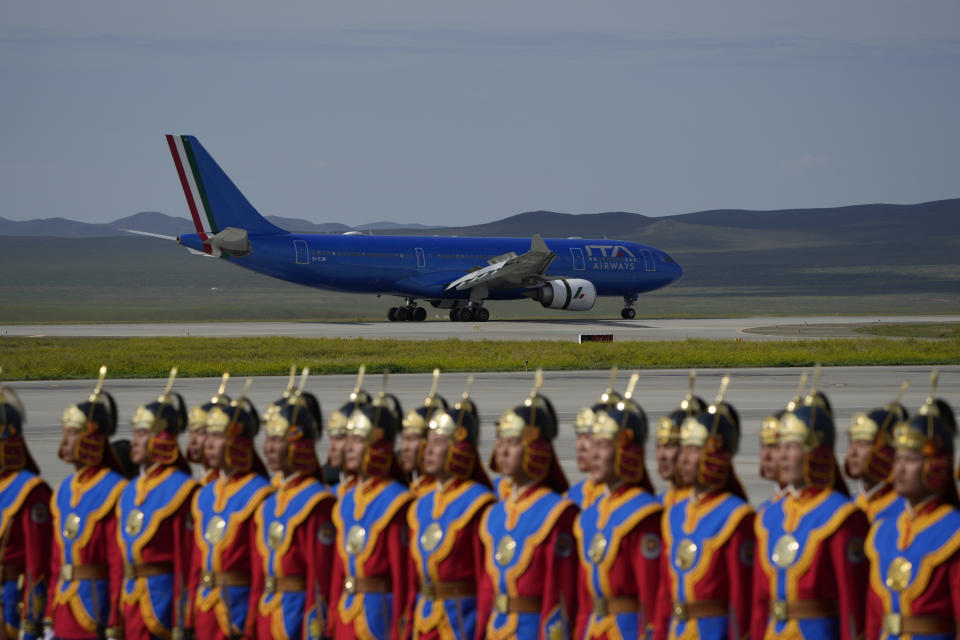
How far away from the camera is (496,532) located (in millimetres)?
8719

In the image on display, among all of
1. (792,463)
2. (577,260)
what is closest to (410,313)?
(577,260)

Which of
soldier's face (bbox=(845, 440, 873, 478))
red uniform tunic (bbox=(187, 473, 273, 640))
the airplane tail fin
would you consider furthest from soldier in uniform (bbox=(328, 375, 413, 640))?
the airplane tail fin

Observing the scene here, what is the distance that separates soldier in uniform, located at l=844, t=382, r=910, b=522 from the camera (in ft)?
28.0

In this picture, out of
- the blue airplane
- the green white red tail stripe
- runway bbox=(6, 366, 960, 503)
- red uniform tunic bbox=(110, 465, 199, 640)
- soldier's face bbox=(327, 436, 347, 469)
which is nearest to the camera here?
soldier's face bbox=(327, 436, 347, 469)

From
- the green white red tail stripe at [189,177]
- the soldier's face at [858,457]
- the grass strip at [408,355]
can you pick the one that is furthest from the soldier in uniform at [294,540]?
the green white red tail stripe at [189,177]

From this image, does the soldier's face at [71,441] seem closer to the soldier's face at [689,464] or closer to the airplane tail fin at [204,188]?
the soldier's face at [689,464]

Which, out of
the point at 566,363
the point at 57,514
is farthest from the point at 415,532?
the point at 566,363

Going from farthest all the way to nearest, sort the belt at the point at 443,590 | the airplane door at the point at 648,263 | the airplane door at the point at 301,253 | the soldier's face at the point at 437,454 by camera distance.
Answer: the airplane door at the point at 648,263
the airplane door at the point at 301,253
the soldier's face at the point at 437,454
the belt at the point at 443,590

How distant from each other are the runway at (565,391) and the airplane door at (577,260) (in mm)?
32092

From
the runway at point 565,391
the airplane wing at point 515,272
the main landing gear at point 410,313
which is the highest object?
the airplane wing at point 515,272

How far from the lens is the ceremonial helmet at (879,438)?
28.0 feet

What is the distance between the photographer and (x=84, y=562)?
966 cm

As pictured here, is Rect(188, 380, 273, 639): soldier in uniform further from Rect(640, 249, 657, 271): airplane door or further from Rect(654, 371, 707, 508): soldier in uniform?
Rect(640, 249, 657, 271): airplane door

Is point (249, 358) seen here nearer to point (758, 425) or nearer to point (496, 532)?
point (758, 425)
